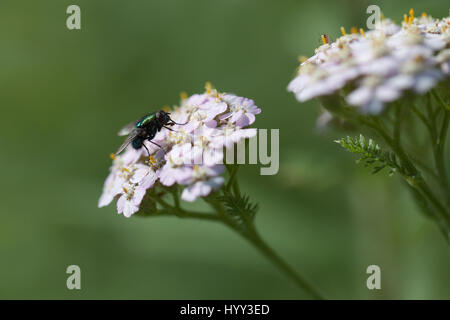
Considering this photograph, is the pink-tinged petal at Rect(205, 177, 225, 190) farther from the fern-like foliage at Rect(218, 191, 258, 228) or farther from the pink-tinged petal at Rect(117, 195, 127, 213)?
the pink-tinged petal at Rect(117, 195, 127, 213)

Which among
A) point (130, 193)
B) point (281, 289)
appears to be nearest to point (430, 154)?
point (130, 193)

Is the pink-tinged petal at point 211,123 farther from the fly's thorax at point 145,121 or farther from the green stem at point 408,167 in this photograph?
the green stem at point 408,167

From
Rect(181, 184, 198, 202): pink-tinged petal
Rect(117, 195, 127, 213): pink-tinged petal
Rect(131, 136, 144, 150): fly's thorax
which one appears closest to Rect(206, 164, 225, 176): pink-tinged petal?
Rect(181, 184, 198, 202): pink-tinged petal

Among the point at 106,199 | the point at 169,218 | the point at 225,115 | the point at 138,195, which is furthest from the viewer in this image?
the point at 169,218

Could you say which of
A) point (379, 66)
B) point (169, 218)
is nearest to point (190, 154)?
point (379, 66)

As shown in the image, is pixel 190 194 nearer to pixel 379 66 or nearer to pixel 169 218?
pixel 379 66

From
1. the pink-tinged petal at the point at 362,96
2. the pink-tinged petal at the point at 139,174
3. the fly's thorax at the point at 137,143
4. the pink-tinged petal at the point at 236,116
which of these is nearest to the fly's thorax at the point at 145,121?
the fly's thorax at the point at 137,143
